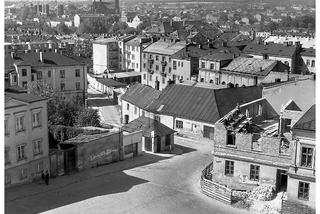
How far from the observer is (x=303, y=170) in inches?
1194

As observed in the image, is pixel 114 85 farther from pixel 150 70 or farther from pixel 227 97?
pixel 227 97

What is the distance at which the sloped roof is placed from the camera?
217 feet

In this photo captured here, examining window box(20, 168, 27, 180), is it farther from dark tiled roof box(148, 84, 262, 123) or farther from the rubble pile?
dark tiled roof box(148, 84, 262, 123)

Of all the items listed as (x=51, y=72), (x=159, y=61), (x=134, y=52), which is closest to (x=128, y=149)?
(x=51, y=72)

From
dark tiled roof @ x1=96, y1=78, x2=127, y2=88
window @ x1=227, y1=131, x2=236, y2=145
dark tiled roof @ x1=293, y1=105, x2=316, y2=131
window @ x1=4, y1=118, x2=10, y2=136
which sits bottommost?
dark tiled roof @ x1=96, y1=78, x2=127, y2=88

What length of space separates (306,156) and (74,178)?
17.3m

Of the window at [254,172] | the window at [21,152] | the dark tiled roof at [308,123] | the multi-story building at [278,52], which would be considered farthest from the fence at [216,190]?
the multi-story building at [278,52]

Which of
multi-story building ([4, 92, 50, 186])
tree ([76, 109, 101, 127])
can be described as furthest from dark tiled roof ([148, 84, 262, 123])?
multi-story building ([4, 92, 50, 186])

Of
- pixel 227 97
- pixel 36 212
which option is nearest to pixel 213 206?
pixel 36 212

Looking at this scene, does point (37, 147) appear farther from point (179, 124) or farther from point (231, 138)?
point (179, 124)

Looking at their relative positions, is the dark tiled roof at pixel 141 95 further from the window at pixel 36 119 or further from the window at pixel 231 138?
the window at pixel 231 138

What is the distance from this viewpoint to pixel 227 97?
52781mm

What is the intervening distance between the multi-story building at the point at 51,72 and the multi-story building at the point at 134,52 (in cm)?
3085

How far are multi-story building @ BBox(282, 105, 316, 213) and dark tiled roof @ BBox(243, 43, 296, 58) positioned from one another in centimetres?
5141
